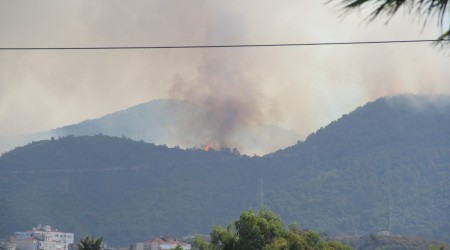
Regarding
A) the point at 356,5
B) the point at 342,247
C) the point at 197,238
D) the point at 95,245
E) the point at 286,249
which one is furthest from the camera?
the point at 342,247

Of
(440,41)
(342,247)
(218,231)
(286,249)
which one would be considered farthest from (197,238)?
(440,41)

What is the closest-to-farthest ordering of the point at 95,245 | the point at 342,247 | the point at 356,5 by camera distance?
the point at 356,5 → the point at 95,245 → the point at 342,247

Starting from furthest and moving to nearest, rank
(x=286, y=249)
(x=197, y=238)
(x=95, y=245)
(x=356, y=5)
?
1. (x=197, y=238)
2. (x=286, y=249)
3. (x=95, y=245)
4. (x=356, y=5)

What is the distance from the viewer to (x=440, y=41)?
809 cm

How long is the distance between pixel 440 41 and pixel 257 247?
53834 mm

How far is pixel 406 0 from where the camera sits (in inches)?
313

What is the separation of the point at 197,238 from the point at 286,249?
896 cm

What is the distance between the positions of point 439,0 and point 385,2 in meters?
0.37

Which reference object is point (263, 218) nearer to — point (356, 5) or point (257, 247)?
point (257, 247)

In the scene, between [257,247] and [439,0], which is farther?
[257,247]

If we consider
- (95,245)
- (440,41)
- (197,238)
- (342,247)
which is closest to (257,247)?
(197,238)

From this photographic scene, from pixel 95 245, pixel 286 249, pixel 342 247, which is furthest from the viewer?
pixel 342 247

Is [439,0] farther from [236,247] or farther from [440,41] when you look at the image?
[236,247]

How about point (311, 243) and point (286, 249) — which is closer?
point (286, 249)
